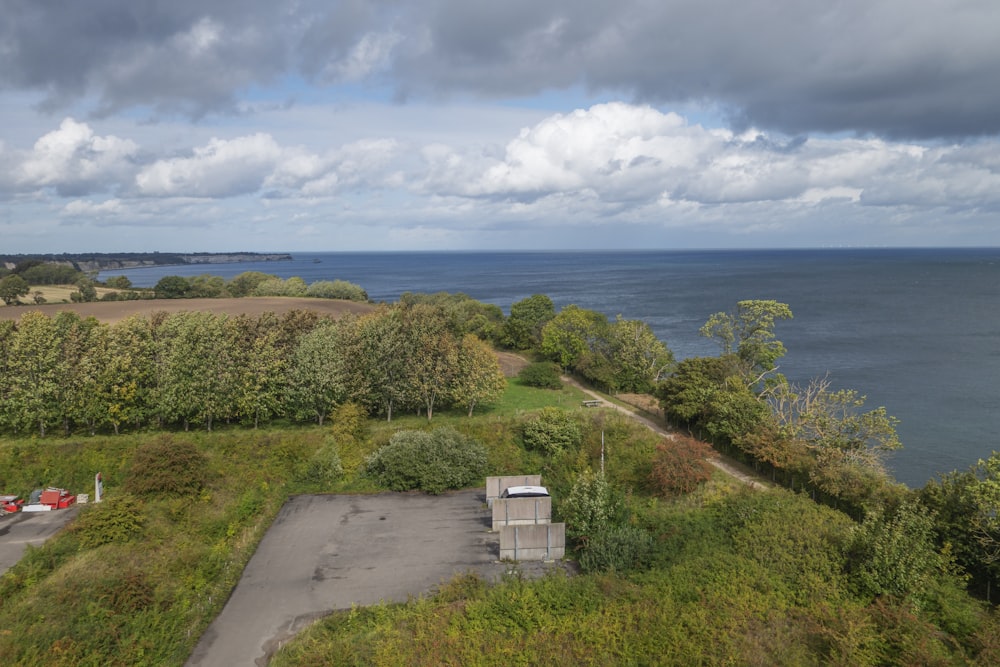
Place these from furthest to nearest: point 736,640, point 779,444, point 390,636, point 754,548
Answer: point 779,444, point 754,548, point 390,636, point 736,640

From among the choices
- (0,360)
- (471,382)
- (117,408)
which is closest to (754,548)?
(471,382)

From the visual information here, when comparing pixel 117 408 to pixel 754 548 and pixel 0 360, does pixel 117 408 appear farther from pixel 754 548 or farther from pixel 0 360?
pixel 754 548

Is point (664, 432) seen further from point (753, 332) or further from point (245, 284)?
point (245, 284)

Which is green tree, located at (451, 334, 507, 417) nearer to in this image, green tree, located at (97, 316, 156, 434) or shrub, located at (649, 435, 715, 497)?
shrub, located at (649, 435, 715, 497)

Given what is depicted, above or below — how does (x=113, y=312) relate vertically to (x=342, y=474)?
above

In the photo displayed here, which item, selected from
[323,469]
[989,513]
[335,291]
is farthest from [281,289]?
[989,513]

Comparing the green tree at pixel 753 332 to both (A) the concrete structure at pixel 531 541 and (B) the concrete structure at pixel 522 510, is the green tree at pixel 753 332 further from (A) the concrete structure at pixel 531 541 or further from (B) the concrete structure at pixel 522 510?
(A) the concrete structure at pixel 531 541

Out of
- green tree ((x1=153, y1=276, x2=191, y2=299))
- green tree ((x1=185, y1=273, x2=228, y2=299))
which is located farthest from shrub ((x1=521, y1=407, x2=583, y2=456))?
green tree ((x1=153, y1=276, x2=191, y2=299))

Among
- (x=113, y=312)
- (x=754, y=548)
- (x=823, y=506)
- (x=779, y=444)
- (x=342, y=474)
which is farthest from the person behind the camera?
(x=113, y=312)
